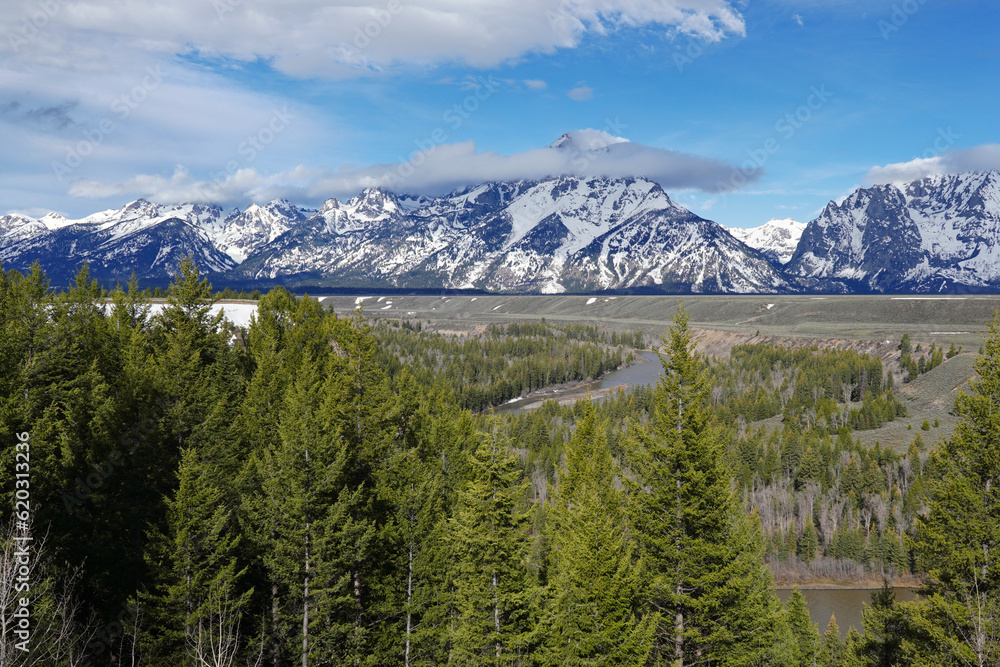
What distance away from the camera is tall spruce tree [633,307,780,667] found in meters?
22.3

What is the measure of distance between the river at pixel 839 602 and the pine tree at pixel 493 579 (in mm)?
56589

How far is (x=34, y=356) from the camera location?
30.2m

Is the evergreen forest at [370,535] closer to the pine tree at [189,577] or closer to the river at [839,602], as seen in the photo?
the pine tree at [189,577]

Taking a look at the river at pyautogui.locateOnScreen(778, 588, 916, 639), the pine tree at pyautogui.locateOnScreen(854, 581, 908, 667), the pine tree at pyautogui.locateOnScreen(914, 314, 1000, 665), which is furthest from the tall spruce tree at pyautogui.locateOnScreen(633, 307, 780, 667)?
the river at pyautogui.locateOnScreen(778, 588, 916, 639)

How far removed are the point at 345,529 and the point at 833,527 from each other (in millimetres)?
80918

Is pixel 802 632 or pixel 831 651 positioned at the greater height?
pixel 802 632

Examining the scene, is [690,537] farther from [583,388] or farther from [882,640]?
[583,388]

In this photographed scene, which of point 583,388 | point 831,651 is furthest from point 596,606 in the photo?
point 583,388

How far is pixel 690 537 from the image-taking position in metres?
23.1

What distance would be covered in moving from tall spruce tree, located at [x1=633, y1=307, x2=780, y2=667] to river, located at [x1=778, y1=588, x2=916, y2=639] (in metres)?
51.3

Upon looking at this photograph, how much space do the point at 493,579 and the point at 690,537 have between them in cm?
758

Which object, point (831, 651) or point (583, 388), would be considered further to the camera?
point (583, 388)

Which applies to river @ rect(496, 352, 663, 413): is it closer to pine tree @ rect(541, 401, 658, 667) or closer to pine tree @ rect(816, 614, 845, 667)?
pine tree @ rect(816, 614, 845, 667)

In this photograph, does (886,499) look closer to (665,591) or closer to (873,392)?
(873,392)
